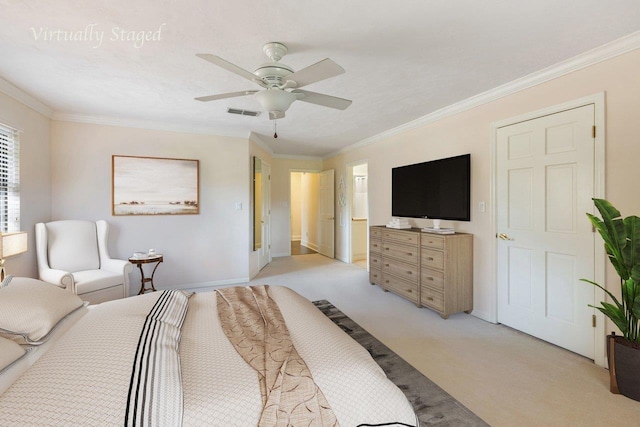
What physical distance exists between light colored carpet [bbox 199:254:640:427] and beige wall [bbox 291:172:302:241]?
20.2ft

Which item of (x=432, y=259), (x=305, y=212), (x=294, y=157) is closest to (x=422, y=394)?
(x=432, y=259)

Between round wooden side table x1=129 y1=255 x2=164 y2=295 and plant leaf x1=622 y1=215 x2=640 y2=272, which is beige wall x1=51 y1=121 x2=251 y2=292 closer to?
round wooden side table x1=129 y1=255 x2=164 y2=295

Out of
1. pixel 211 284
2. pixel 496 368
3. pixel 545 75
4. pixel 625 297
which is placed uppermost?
pixel 545 75

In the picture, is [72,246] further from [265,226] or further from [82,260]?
[265,226]

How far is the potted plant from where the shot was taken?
6.21ft

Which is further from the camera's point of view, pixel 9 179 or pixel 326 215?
pixel 326 215

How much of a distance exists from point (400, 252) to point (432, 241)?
25.2 inches

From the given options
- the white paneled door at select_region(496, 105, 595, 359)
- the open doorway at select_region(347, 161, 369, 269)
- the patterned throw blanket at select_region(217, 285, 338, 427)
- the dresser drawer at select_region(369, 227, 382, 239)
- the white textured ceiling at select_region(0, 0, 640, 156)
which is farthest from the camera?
Answer: the open doorway at select_region(347, 161, 369, 269)

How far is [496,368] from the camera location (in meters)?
2.30

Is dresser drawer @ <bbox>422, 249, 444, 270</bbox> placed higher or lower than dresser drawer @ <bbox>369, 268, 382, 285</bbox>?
higher

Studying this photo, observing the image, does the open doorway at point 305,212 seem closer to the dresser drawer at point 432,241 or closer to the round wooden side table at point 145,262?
the round wooden side table at point 145,262

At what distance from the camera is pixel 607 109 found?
7.47 ft

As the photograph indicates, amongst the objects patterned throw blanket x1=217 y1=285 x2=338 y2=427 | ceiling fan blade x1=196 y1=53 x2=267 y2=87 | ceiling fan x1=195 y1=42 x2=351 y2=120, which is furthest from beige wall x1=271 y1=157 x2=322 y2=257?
patterned throw blanket x1=217 y1=285 x2=338 y2=427

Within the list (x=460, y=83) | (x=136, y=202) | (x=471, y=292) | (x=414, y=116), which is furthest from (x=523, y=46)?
(x=136, y=202)
